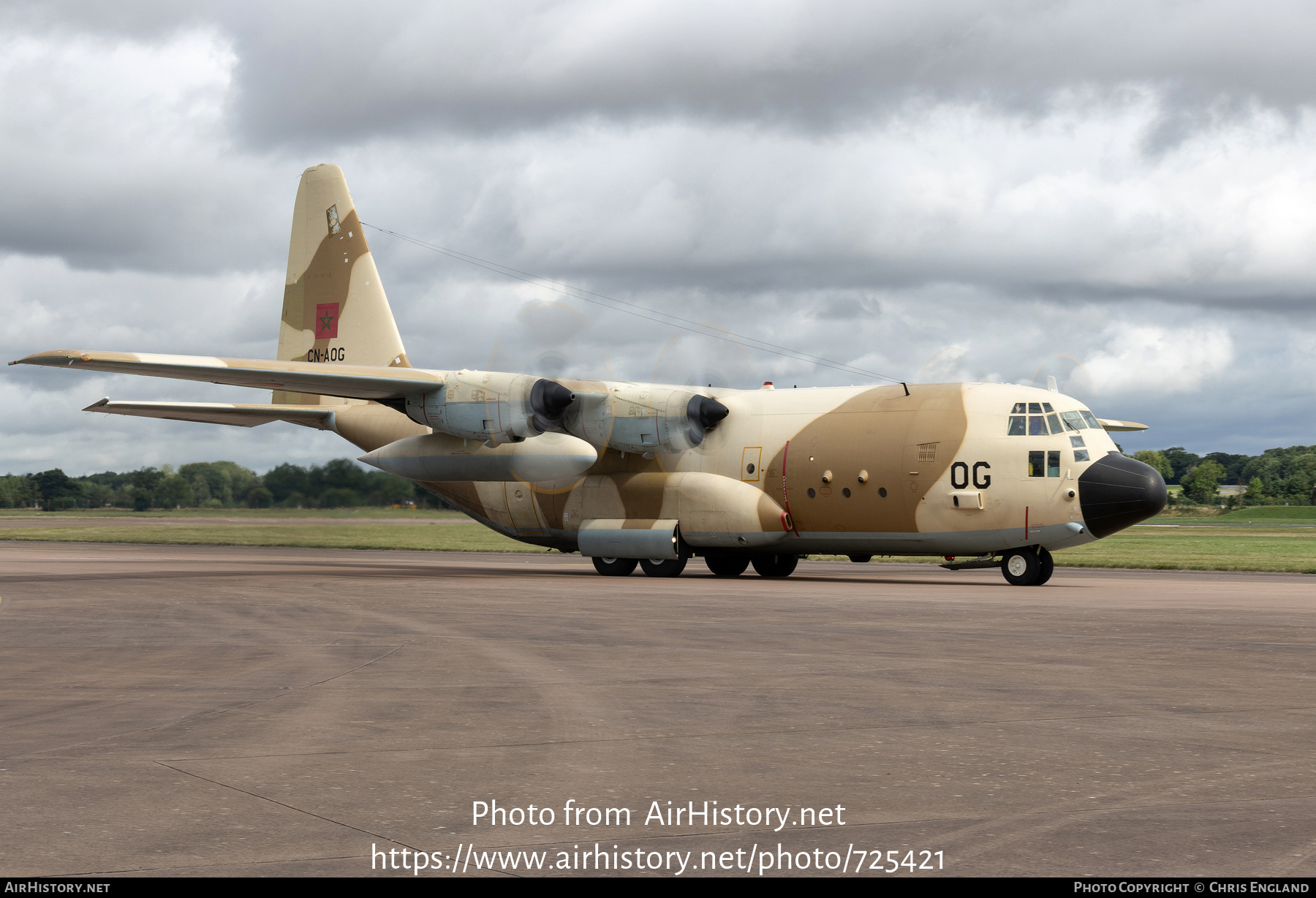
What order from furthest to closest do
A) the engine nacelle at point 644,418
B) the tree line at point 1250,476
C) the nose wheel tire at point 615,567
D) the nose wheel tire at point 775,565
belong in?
1. the tree line at point 1250,476
2. the nose wheel tire at point 775,565
3. the nose wheel tire at point 615,567
4. the engine nacelle at point 644,418

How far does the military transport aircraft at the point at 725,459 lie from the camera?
82.6 feet

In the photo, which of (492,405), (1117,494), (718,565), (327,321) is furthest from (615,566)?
(1117,494)

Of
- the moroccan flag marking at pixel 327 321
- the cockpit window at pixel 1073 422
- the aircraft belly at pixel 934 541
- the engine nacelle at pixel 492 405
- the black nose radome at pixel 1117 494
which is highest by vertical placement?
the moroccan flag marking at pixel 327 321

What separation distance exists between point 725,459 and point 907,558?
17345 mm

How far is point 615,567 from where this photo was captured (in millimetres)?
31000

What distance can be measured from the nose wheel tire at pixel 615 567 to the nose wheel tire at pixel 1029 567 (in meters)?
9.89

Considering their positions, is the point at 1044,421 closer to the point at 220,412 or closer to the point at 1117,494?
the point at 1117,494

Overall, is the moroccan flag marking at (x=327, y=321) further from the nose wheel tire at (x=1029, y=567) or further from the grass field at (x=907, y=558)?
the nose wheel tire at (x=1029, y=567)

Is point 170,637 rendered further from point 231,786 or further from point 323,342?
point 323,342

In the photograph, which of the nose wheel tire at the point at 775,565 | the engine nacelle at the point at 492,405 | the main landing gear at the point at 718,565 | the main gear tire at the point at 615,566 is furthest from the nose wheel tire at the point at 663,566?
the engine nacelle at the point at 492,405

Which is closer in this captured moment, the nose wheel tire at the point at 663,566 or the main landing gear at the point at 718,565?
the nose wheel tire at the point at 663,566

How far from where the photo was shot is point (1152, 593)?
22.1 meters

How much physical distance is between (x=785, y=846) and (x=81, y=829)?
10.9 feet
